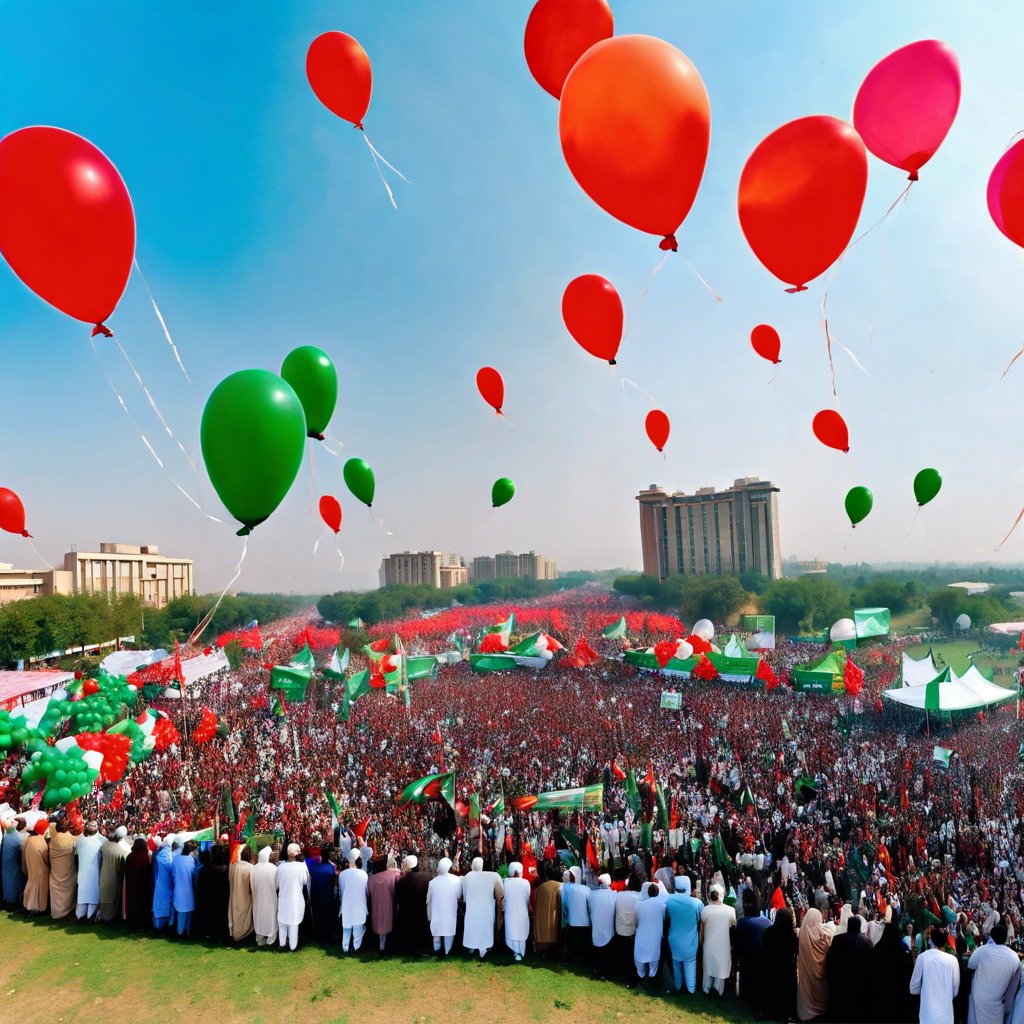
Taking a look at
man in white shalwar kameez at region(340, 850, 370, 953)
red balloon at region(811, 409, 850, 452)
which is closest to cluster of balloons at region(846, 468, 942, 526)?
red balloon at region(811, 409, 850, 452)

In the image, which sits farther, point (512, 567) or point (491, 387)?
point (512, 567)

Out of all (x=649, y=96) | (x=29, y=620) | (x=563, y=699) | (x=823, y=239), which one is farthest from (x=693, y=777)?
(x=29, y=620)

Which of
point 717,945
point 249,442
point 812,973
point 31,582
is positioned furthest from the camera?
point 31,582

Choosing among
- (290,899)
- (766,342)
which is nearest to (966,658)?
(766,342)

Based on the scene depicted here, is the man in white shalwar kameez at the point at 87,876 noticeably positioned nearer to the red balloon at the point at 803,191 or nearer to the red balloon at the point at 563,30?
the red balloon at the point at 803,191

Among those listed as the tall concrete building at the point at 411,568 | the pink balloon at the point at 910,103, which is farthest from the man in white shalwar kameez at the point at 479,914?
the tall concrete building at the point at 411,568

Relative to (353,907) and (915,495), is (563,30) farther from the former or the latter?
(915,495)

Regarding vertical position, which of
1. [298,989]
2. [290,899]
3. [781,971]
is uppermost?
[290,899]
